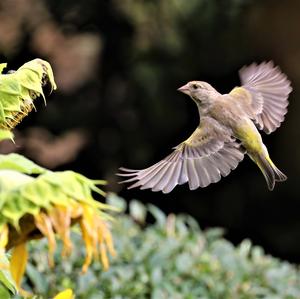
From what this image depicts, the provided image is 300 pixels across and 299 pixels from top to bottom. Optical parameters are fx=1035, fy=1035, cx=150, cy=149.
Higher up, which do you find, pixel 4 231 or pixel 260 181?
pixel 4 231

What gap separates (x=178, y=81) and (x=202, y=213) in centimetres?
94

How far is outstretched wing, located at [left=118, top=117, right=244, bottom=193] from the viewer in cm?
252

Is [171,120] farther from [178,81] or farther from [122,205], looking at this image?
[122,205]

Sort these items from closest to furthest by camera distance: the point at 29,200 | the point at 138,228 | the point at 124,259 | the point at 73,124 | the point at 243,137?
the point at 29,200 < the point at 243,137 < the point at 124,259 < the point at 138,228 < the point at 73,124

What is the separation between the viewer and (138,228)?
4.78m

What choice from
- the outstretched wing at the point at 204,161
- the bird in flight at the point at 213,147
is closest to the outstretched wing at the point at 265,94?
the bird in flight at the point at 213,147

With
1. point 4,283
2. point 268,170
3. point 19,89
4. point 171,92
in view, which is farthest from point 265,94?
point 171,92

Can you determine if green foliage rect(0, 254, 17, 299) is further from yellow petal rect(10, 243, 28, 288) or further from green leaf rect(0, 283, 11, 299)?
yellow petal rect(10, 243, 28, 288)

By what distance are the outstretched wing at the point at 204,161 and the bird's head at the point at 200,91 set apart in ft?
0.16

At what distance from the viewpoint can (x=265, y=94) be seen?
9.14 feet

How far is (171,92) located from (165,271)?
296 centimetres

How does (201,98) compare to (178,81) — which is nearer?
(201,98)

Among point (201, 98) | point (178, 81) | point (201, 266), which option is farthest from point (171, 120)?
point (201, 98)

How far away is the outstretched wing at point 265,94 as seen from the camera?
2.65m
